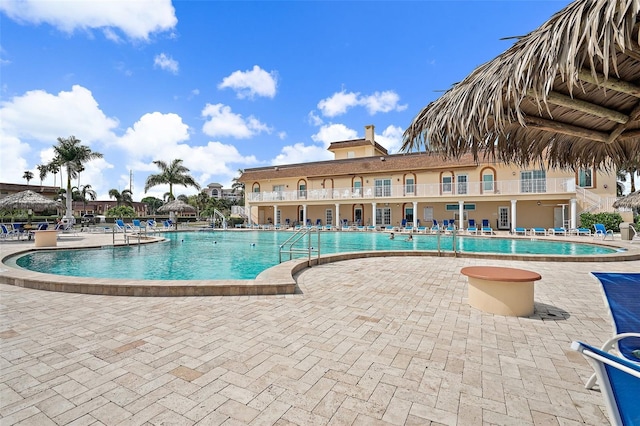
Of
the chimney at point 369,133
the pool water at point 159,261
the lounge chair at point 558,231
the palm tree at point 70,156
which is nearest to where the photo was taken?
the pool water at point 159,261

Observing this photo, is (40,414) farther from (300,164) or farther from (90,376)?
(300,164)

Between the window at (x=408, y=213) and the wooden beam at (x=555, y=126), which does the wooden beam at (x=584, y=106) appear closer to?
the wooden beam at (x=555, y=126)

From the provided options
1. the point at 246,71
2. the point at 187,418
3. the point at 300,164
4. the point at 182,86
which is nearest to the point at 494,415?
the point at 187,418

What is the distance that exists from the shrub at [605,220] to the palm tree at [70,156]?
38528 millimetres

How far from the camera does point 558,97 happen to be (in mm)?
2934

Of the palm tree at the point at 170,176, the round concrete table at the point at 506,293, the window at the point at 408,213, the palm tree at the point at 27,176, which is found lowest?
the round concrete table at the point at 506,293

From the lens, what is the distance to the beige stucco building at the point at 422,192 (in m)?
19.2

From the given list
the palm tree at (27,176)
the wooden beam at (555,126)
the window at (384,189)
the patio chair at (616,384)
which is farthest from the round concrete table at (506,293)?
the palm tree at (27,176)

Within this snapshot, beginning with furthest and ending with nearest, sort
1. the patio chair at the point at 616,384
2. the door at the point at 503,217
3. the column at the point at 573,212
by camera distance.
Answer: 1. the door at the point at 503,217
2. the column at the point at 573,212
3. the patio chair at the point at 616,384

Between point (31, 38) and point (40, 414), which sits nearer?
point (40, 414)

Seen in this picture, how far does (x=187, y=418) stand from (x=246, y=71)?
19531mm

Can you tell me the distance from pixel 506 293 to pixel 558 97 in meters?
2.53

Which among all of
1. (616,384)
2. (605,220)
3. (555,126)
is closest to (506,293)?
(555,126)

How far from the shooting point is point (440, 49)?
9883 millimetres
